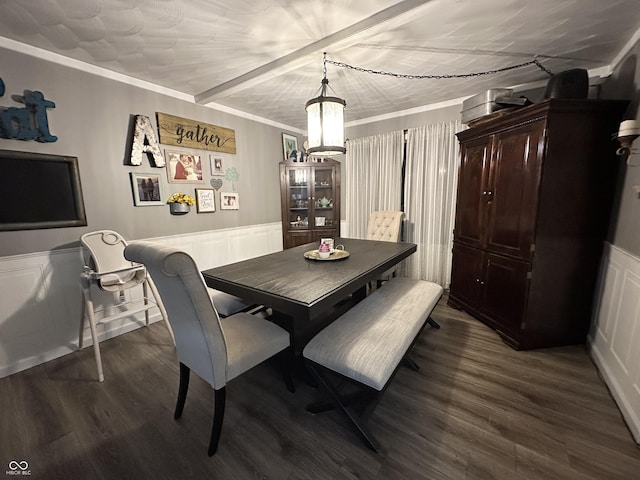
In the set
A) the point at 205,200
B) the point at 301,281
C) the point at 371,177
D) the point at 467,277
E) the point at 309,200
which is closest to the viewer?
the point at 301,281

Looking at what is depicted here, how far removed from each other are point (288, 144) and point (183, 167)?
185 centimetres

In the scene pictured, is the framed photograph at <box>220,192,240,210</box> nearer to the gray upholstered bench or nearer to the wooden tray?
the wooden tray

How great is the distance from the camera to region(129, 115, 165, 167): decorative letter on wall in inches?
99.7

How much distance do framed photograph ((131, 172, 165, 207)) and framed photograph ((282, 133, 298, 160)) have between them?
2031mm

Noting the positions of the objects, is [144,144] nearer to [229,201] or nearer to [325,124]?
[229,201]

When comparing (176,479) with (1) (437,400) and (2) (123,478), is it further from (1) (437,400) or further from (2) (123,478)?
(1) (437,400)

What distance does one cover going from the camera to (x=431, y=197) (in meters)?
3.51

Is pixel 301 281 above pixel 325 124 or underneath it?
underneath

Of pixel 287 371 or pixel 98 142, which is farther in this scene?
pixel 98 142

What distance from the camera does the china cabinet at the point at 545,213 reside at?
1.92 metres

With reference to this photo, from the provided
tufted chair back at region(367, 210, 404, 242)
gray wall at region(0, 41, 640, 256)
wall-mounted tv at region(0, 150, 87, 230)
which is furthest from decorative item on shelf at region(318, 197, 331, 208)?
wall-mounted tv at region(0, 150, 87, 230)

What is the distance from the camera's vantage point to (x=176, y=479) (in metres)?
1.22

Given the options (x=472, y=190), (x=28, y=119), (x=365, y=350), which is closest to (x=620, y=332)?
(x=472, y=190)

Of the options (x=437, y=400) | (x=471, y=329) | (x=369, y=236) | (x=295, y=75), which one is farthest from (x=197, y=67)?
(x=471, y=329)
